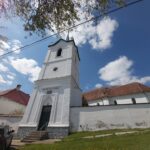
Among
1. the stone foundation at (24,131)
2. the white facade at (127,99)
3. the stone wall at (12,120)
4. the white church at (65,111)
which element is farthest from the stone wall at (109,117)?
the white facade at (127,99)

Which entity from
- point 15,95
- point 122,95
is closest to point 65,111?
point 15,95

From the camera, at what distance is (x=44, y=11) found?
730cm

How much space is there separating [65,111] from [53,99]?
2.38 meters

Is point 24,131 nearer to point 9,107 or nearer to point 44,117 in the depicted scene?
point 44,117

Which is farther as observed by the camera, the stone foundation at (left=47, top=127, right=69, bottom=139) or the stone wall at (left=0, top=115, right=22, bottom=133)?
the stone wall at (left=0, top=115, right=22, bottom=133)

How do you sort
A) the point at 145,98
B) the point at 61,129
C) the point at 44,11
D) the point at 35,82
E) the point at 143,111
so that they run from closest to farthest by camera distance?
1. the point at 44,11
2. the point at 143,111
3. the point at 61,129
4. the point at 35,82
5. the point at 145,98

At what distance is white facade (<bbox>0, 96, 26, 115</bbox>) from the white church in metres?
12.4

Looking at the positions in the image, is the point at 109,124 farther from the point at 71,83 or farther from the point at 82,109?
the point at 71,83

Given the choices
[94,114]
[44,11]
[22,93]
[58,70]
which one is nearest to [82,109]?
[94,114]

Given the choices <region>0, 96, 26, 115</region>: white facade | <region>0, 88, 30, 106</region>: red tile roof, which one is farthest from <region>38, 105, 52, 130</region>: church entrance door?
<region>0, 88, 30, 106</region>: red tile roof

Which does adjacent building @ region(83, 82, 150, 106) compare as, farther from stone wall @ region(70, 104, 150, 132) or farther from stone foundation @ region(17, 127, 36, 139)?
stone foundation @ region(17, 127, 36, 139)

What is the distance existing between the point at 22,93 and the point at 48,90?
19.3m

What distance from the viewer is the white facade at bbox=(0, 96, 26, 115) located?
29.4 meters

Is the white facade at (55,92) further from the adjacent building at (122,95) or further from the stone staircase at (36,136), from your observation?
the adjacent building at (122,95)
